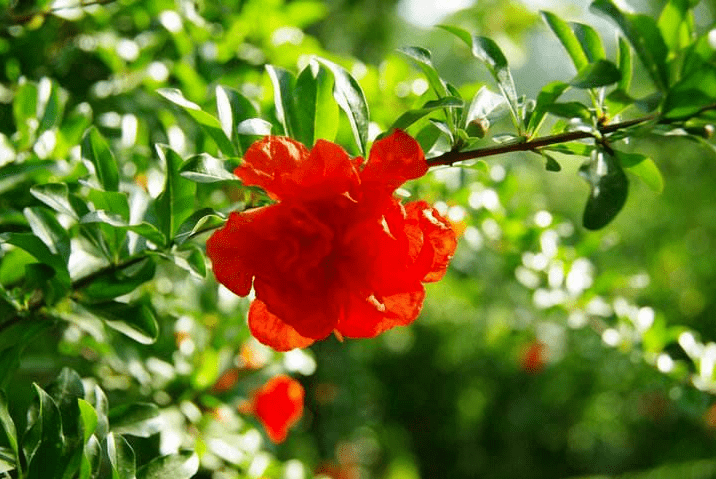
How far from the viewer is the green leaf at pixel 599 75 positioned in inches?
25.0

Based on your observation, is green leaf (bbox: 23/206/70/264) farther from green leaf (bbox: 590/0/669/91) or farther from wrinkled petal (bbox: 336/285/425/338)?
green leaf (bbox: 590/0/669/91)

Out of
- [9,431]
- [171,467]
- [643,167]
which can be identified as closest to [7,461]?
[9,431]

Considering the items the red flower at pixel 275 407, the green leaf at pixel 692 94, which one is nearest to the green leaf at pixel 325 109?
the green leaf at pixel 692 94

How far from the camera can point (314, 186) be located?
0.62 meters

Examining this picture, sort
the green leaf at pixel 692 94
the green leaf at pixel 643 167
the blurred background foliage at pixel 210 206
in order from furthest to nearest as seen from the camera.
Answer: the blurred background foliage at pixel 210 206 < the green leaf at pixel 643 167 < the green leaf at pixel 692 94

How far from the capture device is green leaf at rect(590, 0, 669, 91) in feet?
2.14

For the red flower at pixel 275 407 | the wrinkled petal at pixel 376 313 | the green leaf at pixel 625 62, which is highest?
the green leaf at pixel 625 62

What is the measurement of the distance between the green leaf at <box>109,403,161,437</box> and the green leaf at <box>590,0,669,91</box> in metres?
0.66

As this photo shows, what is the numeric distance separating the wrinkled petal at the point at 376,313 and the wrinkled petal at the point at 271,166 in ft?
0.42

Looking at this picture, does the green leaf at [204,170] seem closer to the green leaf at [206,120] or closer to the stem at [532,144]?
the green leaf at [206,120]

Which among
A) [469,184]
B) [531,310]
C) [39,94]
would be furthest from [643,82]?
[39,94]

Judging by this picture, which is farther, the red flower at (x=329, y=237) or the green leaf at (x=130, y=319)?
the green leaf at (x=130, y=319)

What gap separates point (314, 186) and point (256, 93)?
695 millimetres

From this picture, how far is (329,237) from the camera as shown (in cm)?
63
